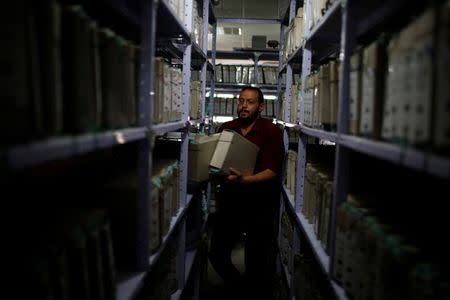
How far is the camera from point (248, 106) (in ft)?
9.91

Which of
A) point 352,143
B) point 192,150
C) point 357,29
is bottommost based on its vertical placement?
point 192,150

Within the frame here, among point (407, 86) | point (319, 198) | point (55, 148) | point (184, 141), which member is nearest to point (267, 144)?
point (184, 141)

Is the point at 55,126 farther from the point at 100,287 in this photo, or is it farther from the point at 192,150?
the point at 192,150

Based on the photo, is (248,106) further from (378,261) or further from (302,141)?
(378,261)

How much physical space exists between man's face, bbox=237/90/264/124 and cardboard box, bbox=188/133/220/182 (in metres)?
0.52

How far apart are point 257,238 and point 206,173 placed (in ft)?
2.06

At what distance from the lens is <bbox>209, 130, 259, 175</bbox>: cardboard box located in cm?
252

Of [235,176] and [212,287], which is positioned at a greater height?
[235,176]

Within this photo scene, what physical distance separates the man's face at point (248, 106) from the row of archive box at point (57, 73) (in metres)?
1.94

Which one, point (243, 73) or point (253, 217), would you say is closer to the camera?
point (253, 217)

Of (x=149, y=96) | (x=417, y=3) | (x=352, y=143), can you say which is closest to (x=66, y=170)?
(x=149, y=96)

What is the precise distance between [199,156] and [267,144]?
1.87 ft

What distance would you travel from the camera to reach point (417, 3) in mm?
1189

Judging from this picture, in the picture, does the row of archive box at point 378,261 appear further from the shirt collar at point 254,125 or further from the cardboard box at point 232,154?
the shirt collar at point 254,125
